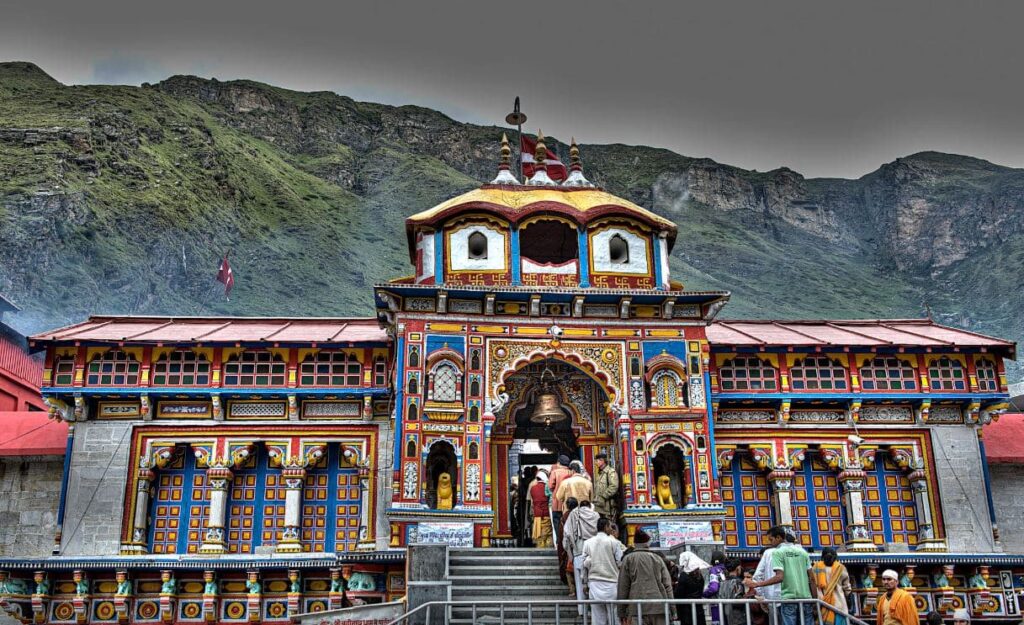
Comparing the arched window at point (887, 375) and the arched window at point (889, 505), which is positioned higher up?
the arched window at point (887, 375)

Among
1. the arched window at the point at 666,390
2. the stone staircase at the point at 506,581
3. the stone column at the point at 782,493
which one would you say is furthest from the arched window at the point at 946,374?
the stone staircase at the point at 506,581

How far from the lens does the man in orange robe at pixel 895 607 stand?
11.5m

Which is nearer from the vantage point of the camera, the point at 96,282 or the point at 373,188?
the point at 96,282

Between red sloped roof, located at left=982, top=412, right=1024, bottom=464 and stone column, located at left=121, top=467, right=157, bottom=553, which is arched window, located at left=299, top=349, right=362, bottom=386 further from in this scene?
red sloped roof, located at left=982, top=412, right=1024, bottom=464

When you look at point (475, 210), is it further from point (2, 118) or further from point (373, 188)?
point (373, 188)

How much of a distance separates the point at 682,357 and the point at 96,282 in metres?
51.9

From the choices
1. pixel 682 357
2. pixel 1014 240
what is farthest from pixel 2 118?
pixel 1014 240

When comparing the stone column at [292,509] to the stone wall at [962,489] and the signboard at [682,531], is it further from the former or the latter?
the stone wall at [962,489]

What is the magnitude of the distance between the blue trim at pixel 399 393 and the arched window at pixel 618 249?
207 inches

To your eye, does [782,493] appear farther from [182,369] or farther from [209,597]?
[182,369]

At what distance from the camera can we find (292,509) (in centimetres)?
2156

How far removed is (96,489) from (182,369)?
3234 millimetres

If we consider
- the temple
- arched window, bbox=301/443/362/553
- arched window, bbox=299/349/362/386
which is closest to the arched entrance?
the temple

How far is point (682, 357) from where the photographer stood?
830 inches
